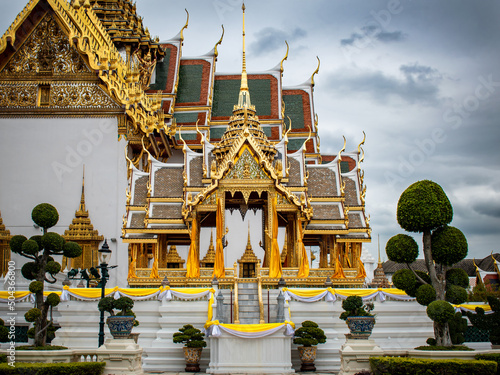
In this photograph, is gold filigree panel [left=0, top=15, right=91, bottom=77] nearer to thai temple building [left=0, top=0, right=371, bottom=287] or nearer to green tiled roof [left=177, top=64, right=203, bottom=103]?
thai temple building [left=0, top=0, right=371, bottom=287]

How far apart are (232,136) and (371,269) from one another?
1986 cm

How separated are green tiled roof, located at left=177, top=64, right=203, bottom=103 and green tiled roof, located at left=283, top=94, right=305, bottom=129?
13.7 feet

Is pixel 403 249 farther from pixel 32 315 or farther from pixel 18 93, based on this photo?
pixel 18 93

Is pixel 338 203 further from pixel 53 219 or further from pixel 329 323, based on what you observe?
pixel 53 219

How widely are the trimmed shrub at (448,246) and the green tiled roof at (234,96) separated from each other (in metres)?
16.4

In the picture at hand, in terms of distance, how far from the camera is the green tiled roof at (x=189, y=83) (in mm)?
26828

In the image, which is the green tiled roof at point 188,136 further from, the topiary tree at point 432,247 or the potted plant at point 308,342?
the topiary tree at point 432,247

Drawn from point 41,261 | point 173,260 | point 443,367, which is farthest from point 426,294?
point 173,260

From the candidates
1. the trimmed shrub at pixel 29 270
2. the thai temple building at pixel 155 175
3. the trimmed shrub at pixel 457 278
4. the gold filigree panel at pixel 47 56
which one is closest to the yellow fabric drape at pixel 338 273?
the thai temple building at pixel 155 175

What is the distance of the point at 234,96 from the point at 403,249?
18141mm

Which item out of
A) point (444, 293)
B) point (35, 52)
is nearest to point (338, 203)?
point (444, 293)

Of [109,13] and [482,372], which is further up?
[109,13]

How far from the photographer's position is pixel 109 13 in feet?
85.4

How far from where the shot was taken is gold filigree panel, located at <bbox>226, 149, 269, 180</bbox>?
1599cm
